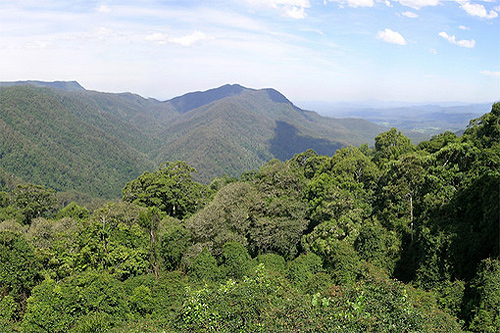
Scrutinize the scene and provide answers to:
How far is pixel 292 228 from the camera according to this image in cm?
2017

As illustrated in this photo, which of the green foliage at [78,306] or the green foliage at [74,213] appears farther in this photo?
the green foliage at [74,213]

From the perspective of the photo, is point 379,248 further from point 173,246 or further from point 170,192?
point 170,192

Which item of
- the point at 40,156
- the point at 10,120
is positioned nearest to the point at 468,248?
the point at 40,156

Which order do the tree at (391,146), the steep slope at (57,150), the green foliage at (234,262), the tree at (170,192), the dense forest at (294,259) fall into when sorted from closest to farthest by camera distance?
the dense forest at (294,259) → the green foliage at (234,262) → the tree at (391,146) → the tree at (170,192) → the steep slope at (57,150)

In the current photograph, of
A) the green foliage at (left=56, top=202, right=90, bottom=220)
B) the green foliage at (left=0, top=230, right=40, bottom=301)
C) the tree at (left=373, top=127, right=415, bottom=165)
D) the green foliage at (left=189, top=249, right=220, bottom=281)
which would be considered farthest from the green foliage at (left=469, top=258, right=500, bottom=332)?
the green foliage at (left=56, top=202, right=90, bottom=220)

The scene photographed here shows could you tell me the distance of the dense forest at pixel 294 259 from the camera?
9359 millimetres

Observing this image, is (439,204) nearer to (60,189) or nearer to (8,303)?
(8,303)

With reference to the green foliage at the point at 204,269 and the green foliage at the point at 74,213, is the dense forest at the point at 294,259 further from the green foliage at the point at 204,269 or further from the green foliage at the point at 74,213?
the green foliage at the point at 74,213

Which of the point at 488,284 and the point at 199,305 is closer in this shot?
the point at 199,305

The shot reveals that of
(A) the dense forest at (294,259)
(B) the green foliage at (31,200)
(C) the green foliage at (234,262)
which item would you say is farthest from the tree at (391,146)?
(B) the green foliage at (31,200)

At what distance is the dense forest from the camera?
936 centimetres

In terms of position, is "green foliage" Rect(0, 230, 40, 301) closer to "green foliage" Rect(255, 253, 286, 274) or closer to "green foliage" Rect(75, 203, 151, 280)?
"green foliage" Rect(75, 203, 151, 280)

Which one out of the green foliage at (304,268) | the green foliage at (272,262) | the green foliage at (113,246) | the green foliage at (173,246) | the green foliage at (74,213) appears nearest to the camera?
the green foliage at (304,268)

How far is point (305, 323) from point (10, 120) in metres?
160
